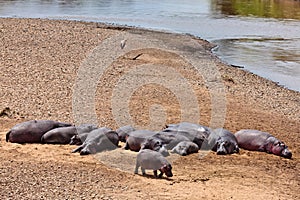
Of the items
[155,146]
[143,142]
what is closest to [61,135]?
[143,142]

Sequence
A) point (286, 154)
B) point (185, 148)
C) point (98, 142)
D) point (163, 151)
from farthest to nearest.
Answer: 1. point (286, 154)
2. point (185, 148)
3. point (98, 142)
4. point (163, 151)

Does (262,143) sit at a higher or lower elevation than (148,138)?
lower

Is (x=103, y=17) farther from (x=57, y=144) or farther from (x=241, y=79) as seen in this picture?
(x=57, y=144)

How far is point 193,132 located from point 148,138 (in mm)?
1010

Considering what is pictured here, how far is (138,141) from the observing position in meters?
A: 8.45

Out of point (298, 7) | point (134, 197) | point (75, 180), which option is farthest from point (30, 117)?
point (298, 7)

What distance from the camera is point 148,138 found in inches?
332

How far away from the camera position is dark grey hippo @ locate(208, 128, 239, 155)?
8.84m

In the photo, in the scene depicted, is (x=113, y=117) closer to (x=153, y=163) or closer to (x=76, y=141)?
(x=76, y=141)

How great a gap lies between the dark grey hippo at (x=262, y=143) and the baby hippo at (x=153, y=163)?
233cm

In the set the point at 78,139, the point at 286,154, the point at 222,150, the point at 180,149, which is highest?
the point at 78,139

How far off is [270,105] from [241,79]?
3235mm

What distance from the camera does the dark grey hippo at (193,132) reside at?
903cm

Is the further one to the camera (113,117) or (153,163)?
(113,117)
